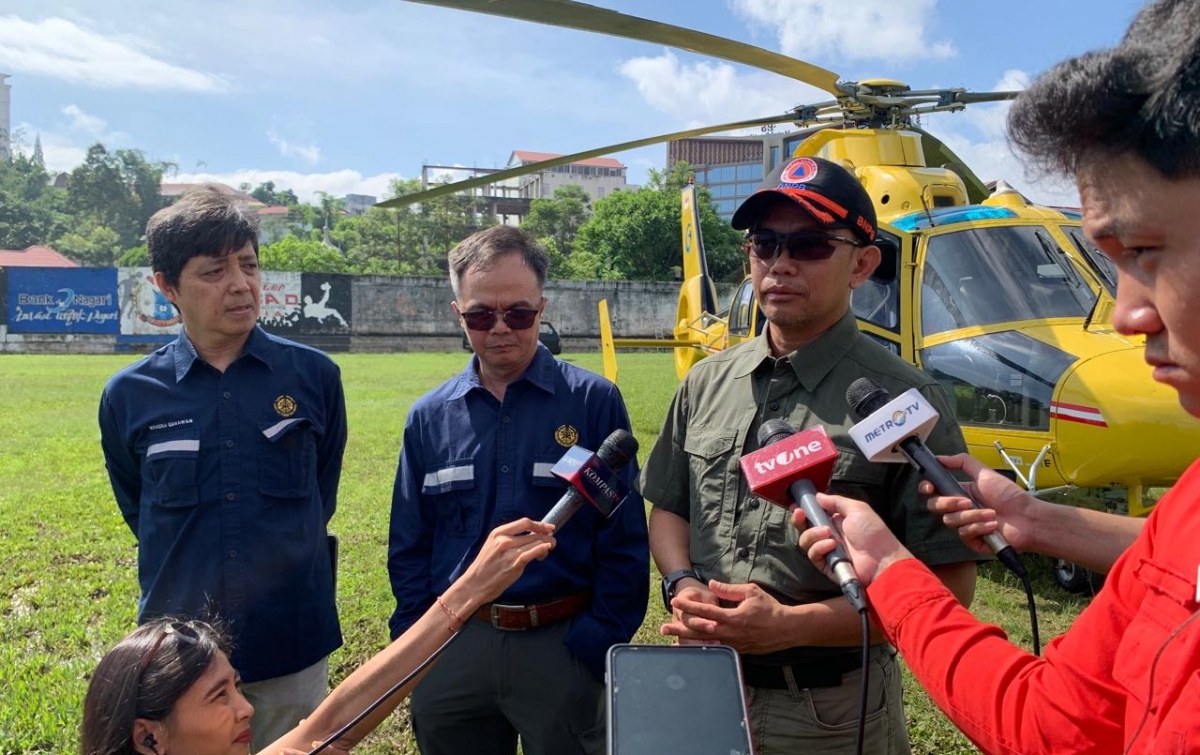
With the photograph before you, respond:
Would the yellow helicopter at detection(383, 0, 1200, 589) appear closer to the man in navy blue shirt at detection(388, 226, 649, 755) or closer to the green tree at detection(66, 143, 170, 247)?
the man in navy blue shirt at detection(388, 226, 649, 755)

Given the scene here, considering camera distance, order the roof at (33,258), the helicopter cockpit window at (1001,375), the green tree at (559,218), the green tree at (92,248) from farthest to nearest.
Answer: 1. the green tree at (92,248)
2. the green tree at (559,218)
3. the roof at (33,258)
4. the helicopter cockpit window at (1001,375)

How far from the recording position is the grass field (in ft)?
13.0

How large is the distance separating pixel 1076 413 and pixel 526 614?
396 cm

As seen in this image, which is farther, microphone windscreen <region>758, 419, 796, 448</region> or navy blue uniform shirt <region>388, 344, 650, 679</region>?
navy blue uniform shirt <region>388, 344, 650, 679</region>

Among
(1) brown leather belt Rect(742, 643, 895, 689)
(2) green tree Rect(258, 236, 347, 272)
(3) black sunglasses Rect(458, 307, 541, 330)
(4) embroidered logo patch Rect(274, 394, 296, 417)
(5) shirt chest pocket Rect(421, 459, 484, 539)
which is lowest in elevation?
(1) brown leather belt Rect(742, 643, 895, 689)

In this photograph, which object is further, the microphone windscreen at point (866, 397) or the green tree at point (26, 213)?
the green tree at point (26, 213)

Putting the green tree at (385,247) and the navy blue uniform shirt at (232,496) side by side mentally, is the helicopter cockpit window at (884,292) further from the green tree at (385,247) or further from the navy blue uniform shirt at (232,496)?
the green tree at (385,247)

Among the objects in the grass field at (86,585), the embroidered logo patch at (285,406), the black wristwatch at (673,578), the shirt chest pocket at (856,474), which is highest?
the embroidered logo patch at (285,406)

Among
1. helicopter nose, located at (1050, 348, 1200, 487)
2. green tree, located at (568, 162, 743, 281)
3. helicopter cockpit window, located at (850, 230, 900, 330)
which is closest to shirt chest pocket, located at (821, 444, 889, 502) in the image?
helicopter nose, located at (1050, 348, 1200, 487)

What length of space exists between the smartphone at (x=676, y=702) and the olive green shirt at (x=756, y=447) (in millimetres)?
903

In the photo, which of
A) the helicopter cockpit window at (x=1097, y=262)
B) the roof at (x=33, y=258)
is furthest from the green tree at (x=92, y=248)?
the helicopter cockpit window at (x=1097, y=262)

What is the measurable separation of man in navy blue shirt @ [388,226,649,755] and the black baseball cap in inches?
30.6

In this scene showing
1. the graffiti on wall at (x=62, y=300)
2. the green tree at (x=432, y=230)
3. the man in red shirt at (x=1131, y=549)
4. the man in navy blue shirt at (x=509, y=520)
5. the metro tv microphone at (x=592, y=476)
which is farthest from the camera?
the green tree at (x=432, y=230)

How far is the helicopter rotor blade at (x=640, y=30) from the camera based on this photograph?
14.9ft
